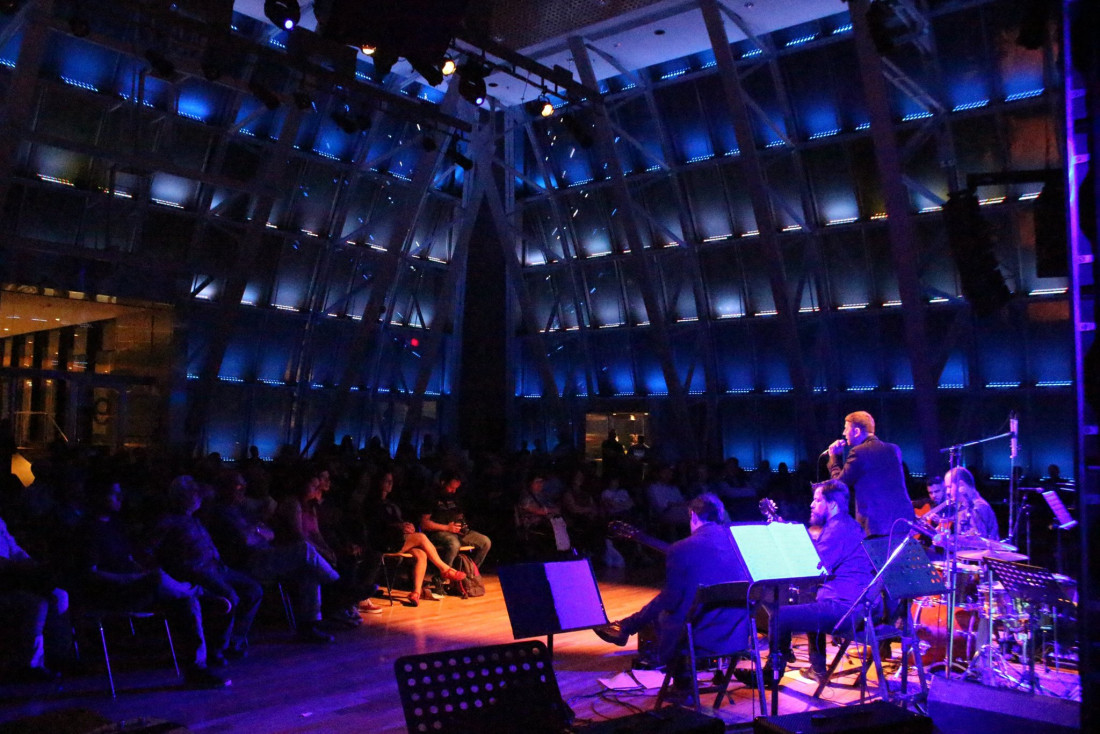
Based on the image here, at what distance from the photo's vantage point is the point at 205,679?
4949 millimetres

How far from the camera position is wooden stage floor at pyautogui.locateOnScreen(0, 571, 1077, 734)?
4.41 meters

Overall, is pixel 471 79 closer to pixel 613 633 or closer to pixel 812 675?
pixel 613 633

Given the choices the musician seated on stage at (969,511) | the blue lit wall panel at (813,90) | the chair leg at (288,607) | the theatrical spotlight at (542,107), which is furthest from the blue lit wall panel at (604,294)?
the chair leg at (288,607)

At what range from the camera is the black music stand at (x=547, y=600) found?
4.20m

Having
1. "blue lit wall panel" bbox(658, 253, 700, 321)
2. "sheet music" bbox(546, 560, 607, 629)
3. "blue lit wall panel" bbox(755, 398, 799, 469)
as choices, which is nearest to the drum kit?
"sheet music" bbox(546, 560, 607, 629)

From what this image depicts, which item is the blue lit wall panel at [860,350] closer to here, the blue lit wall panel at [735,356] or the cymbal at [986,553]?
the blue lit wall panel at [735,356]

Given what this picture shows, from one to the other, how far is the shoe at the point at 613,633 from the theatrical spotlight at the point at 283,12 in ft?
18.1

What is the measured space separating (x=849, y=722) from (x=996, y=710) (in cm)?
103

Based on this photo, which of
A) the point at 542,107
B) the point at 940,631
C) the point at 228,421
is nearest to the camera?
the point at 940,631

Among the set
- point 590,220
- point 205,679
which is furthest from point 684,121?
point 205,679

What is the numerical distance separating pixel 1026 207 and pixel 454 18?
880 centimetres

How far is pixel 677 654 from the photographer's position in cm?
443

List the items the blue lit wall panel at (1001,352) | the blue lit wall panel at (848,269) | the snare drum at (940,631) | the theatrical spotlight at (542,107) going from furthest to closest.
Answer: the blue lit wall panel at (848,269) → the blue lit wall panel at (1001,352) → the theatrical spotlight at (542,107) → the snare drum at (940,631)

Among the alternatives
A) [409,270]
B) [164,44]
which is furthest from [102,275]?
[409,270]
